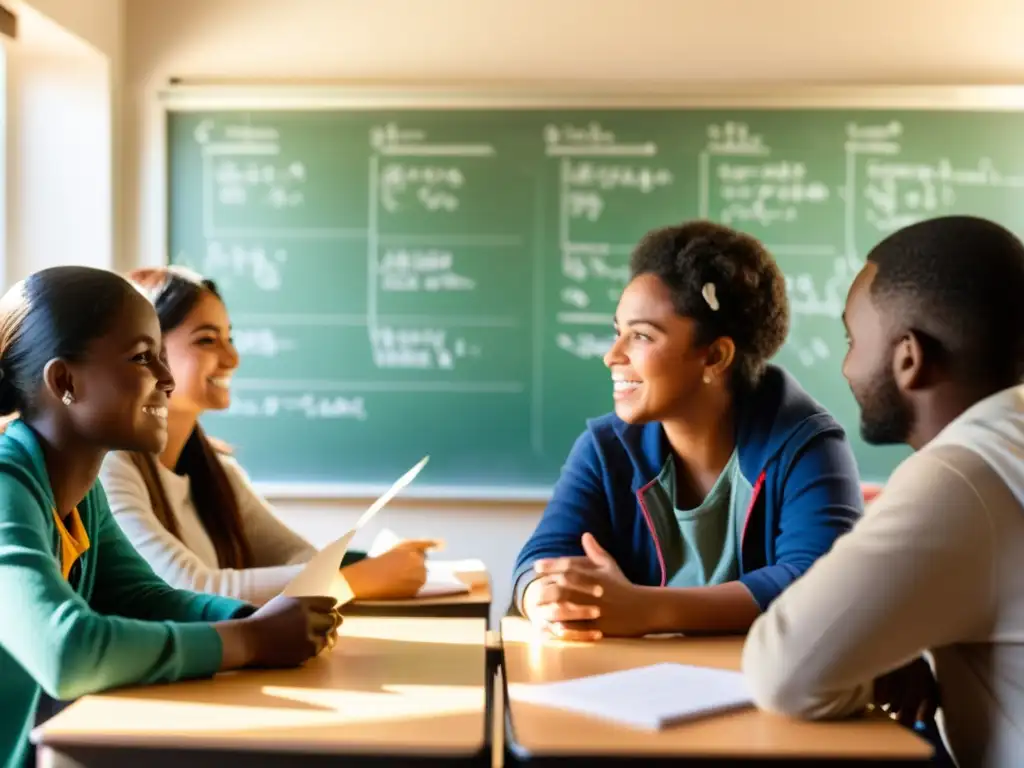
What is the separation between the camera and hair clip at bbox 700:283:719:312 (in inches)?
83.3

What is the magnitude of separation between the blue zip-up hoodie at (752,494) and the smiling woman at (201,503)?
0.40 m

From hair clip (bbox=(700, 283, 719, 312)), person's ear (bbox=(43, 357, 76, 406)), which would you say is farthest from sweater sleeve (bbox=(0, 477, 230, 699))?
hair clip (bbox=(700, 283, 719, 312))

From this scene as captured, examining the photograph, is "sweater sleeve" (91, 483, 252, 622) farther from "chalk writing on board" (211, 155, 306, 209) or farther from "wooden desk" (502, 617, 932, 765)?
"chalk writing on board" (211, 155, 306, 209)

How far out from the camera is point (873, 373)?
4.79ft

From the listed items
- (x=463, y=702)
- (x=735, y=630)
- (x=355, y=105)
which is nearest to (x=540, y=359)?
(x=355, y=105)

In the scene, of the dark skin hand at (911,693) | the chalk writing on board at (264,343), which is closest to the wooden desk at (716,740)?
the dark skin hand at (911,693)

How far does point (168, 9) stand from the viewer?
150 inches

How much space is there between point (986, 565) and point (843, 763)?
0.27 meters

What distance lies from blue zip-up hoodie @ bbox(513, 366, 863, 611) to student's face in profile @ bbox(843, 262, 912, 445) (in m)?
0.45

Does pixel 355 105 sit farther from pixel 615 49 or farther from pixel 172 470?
pixel 172 470

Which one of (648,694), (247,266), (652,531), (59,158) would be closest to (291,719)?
(648,694)

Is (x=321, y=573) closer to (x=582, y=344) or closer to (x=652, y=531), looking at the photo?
(x=652, y=531)

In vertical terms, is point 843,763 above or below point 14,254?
below

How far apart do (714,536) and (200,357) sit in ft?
4.07
